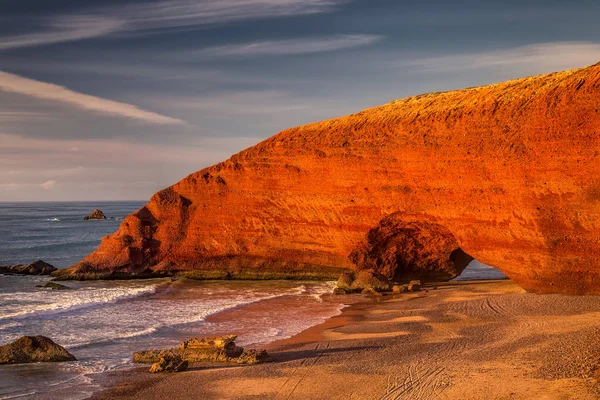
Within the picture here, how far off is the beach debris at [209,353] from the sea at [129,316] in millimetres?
635

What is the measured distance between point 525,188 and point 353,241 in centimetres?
1018

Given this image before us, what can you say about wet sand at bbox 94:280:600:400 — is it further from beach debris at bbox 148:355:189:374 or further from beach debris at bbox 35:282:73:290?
beach debris at bbox 35:282:73:290

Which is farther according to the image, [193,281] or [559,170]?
[193,281]

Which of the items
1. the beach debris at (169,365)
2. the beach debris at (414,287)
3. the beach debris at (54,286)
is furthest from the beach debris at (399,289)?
the beach debris at (54,286)

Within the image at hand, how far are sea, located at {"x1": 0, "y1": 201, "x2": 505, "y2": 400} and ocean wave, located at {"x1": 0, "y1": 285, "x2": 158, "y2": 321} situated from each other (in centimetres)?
4

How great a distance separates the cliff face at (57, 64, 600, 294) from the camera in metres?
22.8

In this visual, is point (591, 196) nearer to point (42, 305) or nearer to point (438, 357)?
point (438, 357)

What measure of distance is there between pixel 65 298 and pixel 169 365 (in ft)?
47.7

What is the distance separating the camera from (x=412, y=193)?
2848cm

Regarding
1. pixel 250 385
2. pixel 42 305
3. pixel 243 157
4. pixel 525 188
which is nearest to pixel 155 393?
pixel 250 385

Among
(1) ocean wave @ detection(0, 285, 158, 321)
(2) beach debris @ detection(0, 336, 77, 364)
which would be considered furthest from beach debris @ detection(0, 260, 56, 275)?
(2) beach debris @ detection(0, 336, 77, 364)

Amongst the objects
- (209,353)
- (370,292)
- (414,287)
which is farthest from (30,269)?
(209,353)

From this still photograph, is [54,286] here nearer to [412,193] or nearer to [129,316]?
[129,316]

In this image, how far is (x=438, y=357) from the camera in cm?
1541
